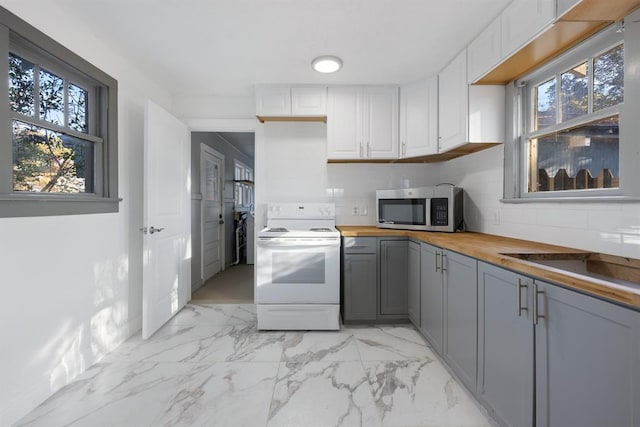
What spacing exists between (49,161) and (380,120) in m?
2.55

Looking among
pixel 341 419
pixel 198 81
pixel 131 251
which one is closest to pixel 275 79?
pixel 198 81

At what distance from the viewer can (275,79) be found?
103 inches

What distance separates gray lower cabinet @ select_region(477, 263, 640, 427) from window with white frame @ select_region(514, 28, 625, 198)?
0.78 m

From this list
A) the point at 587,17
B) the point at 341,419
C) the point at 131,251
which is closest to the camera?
the point at 587,17

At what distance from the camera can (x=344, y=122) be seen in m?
2.73

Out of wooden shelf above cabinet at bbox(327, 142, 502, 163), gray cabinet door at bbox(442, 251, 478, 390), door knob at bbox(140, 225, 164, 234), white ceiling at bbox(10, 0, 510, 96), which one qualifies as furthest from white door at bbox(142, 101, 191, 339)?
gray cabinet door at bbox(442, 251, 478, 390)

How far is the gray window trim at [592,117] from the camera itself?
1.26 meters

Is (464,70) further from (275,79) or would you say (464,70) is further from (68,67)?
(68,67)

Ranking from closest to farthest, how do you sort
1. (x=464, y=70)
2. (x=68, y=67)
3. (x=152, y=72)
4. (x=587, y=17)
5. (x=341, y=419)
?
(x=587, y=17)
(x=341, y=419)
(x=68, y=67)
(x=464, y=70)
(x=152, y=72)

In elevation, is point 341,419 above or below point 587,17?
below

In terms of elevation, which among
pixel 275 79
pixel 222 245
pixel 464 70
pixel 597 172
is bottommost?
pixel 222 245

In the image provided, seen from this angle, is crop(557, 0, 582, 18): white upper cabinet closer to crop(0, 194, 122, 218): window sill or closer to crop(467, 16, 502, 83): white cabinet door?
crop(467, 16, 502, 83): white cabinet door

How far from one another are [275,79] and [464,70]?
1596 mm

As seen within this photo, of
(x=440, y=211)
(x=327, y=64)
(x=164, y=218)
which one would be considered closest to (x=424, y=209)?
(x=440, y=211)
